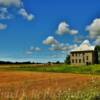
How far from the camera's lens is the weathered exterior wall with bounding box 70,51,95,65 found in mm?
126881

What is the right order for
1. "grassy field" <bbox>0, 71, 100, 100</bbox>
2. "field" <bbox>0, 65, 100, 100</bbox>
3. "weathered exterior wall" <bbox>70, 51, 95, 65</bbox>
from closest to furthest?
"grassy field" <bbox>0, 71, 100, 100</bbox> → "field" <bbox>0, 65, 100, 100</bbox> → "weathered exterior wall" <bbox>70, 51, 95, 65</bbox>

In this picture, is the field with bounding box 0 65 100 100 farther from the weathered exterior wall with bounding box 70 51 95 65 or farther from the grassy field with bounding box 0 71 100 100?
the weathered exterior wall with bounding box 70 51 95 65

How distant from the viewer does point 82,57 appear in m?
130

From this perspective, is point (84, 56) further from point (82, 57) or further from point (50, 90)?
point (50, 90)

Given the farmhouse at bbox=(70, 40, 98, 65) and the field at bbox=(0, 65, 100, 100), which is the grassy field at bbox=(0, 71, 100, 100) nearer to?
the field at bbox=(0, 65, 100, 100)

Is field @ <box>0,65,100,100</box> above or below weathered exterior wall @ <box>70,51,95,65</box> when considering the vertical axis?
below

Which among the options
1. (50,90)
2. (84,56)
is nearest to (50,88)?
(50,90)

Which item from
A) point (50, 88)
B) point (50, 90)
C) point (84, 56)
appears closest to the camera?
point (50, 90)

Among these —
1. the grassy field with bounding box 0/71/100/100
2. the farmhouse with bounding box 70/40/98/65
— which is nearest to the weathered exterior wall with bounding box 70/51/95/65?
the farmhouse with bounding box 70/40/98/65

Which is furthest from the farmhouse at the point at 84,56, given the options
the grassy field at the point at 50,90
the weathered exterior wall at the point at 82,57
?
the grassy field at the point at 50,90

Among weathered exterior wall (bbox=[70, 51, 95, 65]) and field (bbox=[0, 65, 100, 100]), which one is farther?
weathered exterior wall (bbox=[70, 51, 95, 65])

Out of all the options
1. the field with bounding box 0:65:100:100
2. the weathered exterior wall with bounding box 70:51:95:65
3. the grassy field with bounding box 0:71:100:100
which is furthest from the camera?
the weathered exterior wall with bounding box 70:51:95:65

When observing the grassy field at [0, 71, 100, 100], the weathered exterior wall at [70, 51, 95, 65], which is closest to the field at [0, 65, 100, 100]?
the grassy field at [0, 71, 100, 100]

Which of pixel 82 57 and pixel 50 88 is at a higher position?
pixel 82 57
